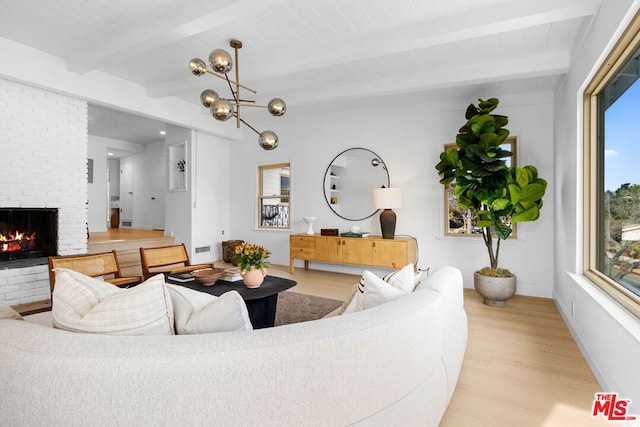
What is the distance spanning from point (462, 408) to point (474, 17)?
2.87 meters

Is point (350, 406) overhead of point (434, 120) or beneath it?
beneath

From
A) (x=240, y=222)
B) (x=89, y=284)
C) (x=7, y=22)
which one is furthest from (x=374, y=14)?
(x=240, y=222)

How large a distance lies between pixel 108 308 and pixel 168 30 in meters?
2.63

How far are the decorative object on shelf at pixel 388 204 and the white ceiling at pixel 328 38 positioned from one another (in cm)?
132

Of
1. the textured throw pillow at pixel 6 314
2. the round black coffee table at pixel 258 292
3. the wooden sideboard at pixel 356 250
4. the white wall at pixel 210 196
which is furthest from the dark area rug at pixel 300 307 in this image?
the white wall at pixel 210 196

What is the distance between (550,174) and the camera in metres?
4.05

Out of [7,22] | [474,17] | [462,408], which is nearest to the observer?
[462,408]

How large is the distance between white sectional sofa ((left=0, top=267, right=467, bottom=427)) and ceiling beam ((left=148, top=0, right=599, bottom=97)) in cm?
265

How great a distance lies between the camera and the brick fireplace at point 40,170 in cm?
358

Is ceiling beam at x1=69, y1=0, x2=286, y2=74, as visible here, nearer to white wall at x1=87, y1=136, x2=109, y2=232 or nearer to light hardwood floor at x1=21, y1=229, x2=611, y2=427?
light hardwood floor at x1=21, y1=229, x2=611, y2=427

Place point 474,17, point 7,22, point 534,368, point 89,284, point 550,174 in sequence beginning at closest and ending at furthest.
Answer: point 89,284 < point 534,368 < point 474,17 < point 7,22 < point 550,174

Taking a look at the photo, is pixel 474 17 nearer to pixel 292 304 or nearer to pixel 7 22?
pixel 292 304

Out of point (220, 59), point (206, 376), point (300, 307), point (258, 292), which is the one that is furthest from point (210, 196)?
point (206, 376)

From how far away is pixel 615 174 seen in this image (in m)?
2.19
